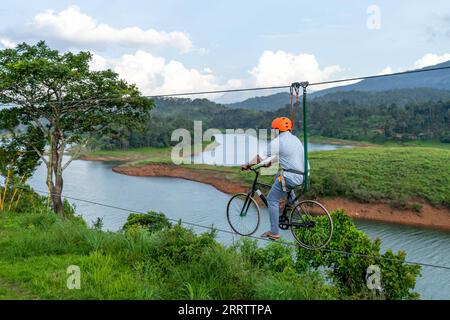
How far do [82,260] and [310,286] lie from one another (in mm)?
3376

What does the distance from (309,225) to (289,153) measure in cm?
104

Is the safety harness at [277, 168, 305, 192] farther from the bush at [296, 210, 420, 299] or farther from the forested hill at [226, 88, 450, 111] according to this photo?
the forested hill at [226, 88, 450, 111]

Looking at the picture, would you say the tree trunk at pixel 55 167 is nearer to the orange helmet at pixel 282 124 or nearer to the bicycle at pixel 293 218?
the bicycle at pixel 293 218

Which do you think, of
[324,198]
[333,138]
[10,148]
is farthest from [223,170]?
[10,148]

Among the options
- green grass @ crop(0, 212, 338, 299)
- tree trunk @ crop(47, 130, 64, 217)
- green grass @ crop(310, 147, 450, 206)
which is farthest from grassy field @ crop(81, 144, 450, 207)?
green grass @ crop(0, 212, 338, 299)

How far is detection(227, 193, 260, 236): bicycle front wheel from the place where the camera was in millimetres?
6438

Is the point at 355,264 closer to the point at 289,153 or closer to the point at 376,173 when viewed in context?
the point at 289,153

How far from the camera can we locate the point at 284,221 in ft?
19.7

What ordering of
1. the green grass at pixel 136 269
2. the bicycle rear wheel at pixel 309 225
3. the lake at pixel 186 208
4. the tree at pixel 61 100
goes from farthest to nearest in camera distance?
the lake at pixel 186 208, the tree at pixel 61 100, the bicycle rear wheel at pixel 309 225, the green grass at pixel 136 269

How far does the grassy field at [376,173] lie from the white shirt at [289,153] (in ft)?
129

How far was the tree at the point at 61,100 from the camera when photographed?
54.9 feet

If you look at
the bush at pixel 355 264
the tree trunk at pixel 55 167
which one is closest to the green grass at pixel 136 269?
A: the bush at pixel 355 264
